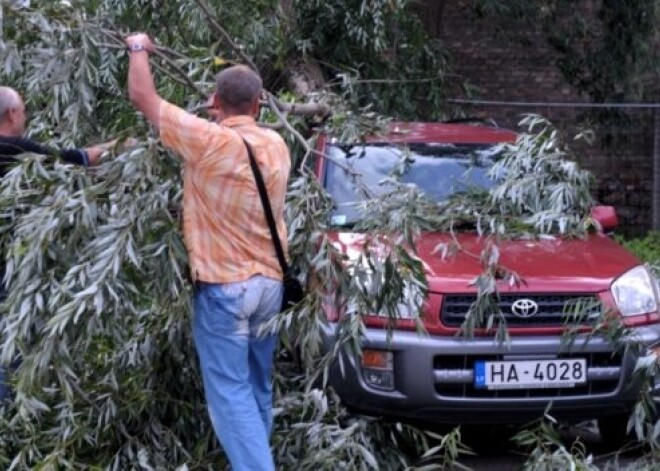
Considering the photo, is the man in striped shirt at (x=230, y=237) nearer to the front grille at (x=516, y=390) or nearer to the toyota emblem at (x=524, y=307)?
the front grille at (x=516, y=390)

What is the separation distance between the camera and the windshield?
7.73m

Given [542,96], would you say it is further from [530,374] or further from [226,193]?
[226,193]

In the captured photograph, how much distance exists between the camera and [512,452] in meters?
7.74

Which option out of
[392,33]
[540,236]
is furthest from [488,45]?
[540,236]

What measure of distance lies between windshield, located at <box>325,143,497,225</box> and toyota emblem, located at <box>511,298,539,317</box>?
913 mm

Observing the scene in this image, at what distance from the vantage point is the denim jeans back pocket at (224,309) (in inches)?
224

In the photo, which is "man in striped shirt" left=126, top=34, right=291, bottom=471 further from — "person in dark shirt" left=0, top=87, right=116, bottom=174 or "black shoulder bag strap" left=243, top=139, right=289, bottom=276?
"person in dark shirt" left=0, top=87, right=116, bottom=174

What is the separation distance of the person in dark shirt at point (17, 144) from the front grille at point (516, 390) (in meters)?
2.02

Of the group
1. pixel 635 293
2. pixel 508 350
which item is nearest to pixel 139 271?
pixel 508 350

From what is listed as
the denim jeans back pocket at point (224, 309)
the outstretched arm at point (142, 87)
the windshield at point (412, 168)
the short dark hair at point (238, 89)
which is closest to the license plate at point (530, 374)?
the windshield at point (412, 168)

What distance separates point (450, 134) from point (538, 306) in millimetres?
2004

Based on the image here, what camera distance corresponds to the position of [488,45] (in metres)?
19.7

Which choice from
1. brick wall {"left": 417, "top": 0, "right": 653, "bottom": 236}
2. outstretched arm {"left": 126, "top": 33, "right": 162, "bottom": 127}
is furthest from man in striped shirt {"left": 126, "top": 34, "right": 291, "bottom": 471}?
brick wall {"left": 417, "top": 0, "right": 653, "bottom": 236}

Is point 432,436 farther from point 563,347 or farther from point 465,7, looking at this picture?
point 465,7
